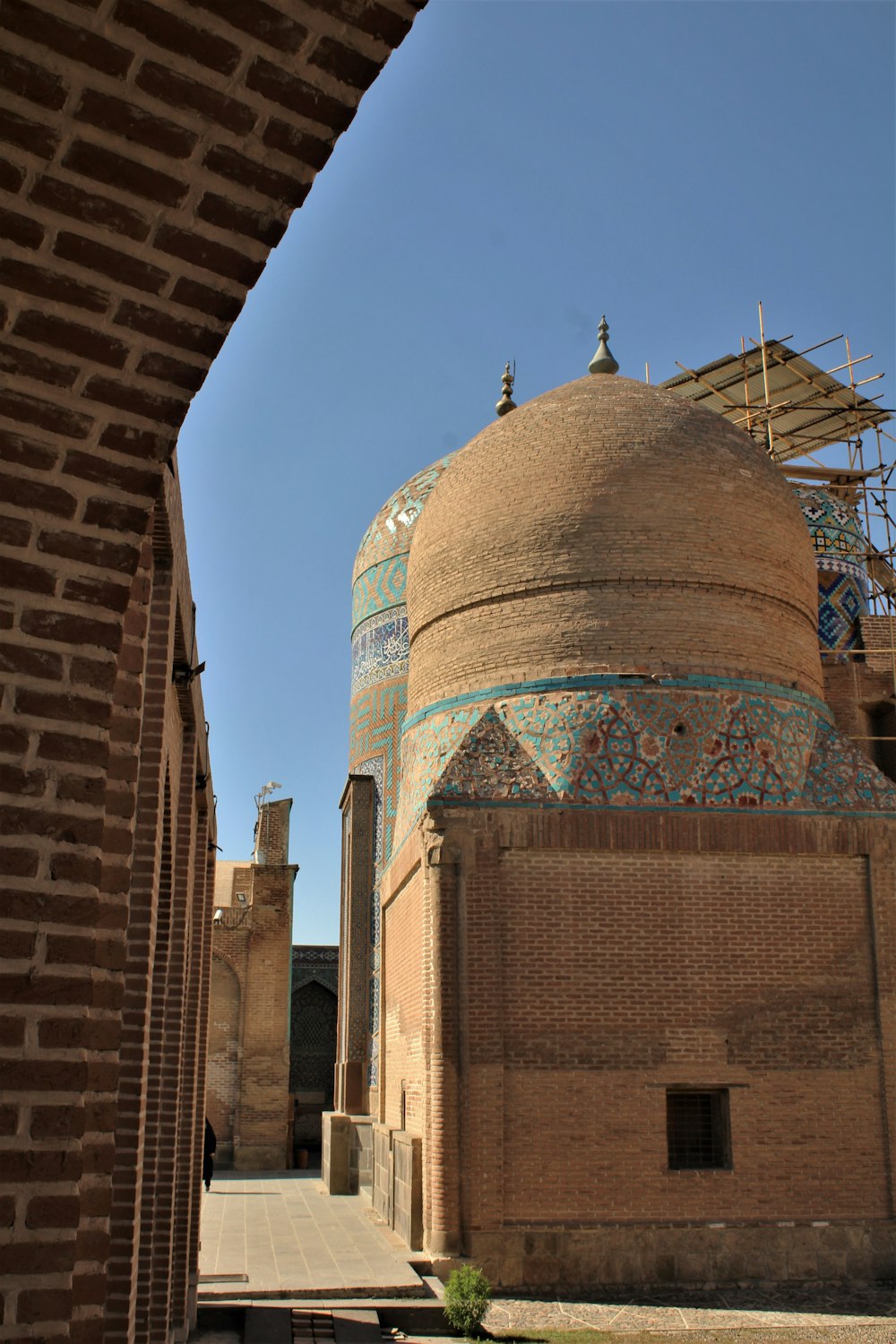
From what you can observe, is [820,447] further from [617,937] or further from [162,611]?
[162,611]

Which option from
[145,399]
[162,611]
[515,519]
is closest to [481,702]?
[515,519]

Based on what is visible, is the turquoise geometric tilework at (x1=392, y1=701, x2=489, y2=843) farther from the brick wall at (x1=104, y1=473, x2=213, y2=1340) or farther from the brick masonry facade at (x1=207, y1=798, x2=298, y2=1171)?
the brick masonry facade at (x1=207, y1=798, x2=298, y2=1171)

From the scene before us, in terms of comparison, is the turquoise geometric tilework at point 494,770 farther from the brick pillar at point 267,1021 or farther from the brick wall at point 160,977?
the brick pillar at point 267,1021

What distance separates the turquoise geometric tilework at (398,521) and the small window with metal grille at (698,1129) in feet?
36.7

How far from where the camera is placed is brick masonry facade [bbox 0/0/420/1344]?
2342mm

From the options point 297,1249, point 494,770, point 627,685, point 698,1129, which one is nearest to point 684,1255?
point 698,1129

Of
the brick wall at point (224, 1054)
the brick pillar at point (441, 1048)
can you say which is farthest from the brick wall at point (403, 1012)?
the brick wall at point (224, 1054)

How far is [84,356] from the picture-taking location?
2539mm

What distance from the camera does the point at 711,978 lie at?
10.6 m

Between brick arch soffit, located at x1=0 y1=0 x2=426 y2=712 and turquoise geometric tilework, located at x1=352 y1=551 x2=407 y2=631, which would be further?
turquoise geometric tilework, located at x1=352 y1=551 x2=407 y2=631

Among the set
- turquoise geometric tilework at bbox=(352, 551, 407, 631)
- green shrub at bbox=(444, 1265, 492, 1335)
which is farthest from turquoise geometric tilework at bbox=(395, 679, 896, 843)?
turquoise geometric tilework at bbox=(352, 551, 407, 631)

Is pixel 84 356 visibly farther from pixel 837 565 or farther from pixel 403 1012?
pixel 837 565

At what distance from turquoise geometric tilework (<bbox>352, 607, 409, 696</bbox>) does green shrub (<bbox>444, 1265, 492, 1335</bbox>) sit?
11.1 meters

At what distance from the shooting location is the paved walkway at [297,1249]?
9281 millimetres
